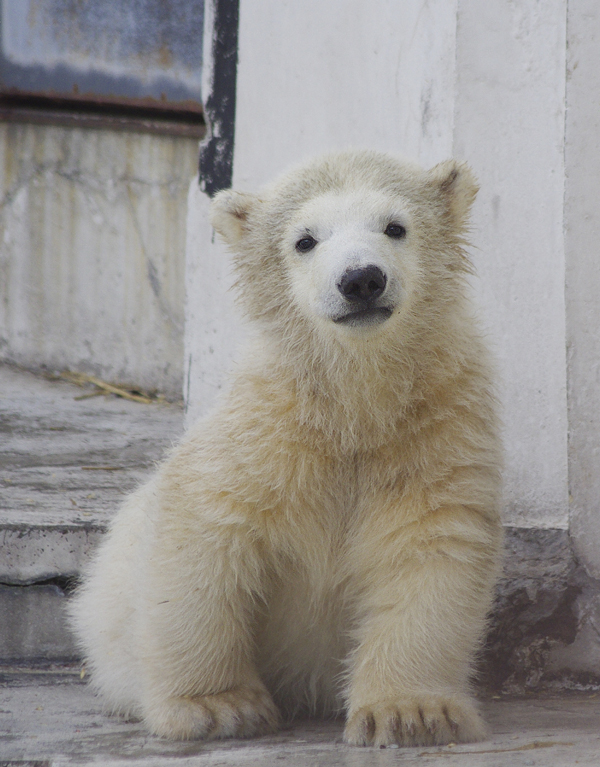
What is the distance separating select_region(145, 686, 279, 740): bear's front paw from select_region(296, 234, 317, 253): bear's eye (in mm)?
1404

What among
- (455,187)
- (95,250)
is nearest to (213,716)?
(455,187)

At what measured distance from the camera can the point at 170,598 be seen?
268 centimetres

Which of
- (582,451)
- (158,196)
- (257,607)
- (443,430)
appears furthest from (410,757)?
(158,196)

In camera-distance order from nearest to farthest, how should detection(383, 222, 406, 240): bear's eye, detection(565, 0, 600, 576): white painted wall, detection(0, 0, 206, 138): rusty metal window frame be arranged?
detection(383, 222, 406, 240): bear's eye
detection(565, 0, 600, 576): white painted wall
detection(0, 0, 206, 138): rusty metal window frame

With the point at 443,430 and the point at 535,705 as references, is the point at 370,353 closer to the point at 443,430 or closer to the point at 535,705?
the point at 443,430

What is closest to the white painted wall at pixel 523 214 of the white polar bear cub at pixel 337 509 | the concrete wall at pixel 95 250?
the white polar bear cub at pixel 337 509

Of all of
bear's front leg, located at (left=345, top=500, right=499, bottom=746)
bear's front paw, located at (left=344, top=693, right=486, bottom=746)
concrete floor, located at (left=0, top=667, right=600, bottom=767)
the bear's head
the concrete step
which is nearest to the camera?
concrete floor, located at (left=0, top=667, right=600, bottom=767)

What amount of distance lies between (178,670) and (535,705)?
A: 121 centimetres

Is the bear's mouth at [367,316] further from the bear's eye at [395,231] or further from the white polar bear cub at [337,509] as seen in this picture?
the bear's eye at [395,231]

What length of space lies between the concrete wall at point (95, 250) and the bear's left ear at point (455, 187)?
15.3 ft

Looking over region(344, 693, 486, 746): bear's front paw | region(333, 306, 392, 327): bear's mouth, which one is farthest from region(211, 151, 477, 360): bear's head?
region(344, 693, 486, 746): bear's front paw

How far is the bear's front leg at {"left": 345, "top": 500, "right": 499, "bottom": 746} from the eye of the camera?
2.50m

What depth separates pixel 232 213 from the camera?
3195 mm

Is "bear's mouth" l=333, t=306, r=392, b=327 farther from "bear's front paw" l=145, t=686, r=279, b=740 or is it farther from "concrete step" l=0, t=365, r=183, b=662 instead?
"concrete step" l=0, t=365, r=183, b=662
